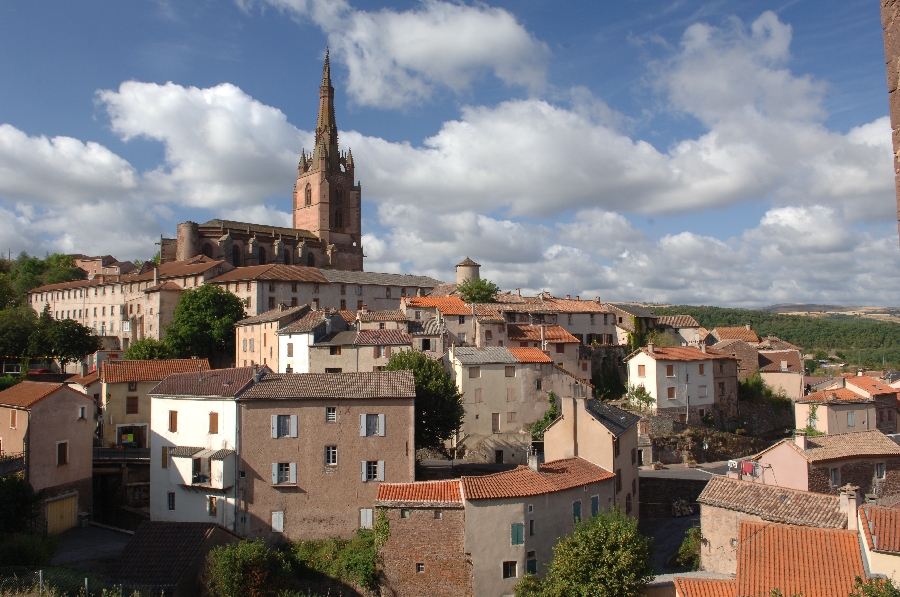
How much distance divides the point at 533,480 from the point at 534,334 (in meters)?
23.9

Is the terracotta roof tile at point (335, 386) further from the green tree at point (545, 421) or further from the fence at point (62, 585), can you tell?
the green tree at point (545, 421)

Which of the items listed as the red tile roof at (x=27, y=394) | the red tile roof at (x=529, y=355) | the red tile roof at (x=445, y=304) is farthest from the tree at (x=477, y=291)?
the red tile roof at (x=27, y=394)

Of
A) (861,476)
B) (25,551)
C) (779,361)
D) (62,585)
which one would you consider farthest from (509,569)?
(779,361)

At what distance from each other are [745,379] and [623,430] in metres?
27.4

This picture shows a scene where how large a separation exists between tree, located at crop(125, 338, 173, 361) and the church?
92.8 feet

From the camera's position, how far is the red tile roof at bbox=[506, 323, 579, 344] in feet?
167

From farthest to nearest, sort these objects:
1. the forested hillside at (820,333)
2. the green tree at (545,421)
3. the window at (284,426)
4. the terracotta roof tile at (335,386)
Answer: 1. the forested hillside at (820,333)
2. the green tree at (545,421)
3. the terracotta roof tile at (335,386)
4. the window at (284,426)

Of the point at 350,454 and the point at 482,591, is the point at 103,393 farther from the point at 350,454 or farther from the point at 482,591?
the point at 482,591

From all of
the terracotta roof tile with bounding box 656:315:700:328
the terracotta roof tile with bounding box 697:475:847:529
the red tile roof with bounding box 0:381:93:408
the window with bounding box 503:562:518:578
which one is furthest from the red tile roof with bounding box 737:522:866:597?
the terracotta roof tile with bounding box 656:315:700:328

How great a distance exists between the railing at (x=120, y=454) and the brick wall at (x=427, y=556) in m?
18.0

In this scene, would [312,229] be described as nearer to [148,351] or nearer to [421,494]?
[148,351]

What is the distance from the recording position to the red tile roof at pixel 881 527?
18.1 meters

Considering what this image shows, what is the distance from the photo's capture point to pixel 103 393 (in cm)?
4359

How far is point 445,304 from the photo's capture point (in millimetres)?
51469
